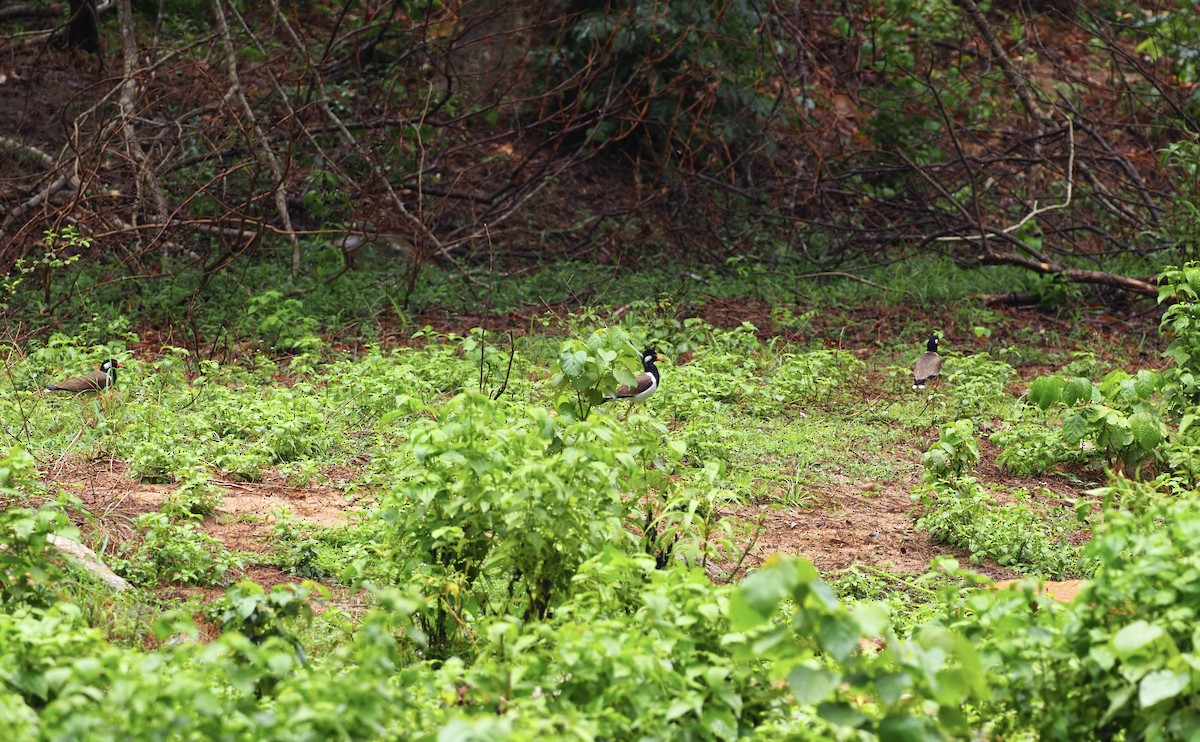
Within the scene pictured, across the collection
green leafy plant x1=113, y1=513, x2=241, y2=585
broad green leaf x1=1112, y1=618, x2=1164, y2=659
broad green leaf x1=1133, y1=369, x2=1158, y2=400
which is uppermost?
broad green leaf x1=1112, y1=618, x2=1164, y2=659

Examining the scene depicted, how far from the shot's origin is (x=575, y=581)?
3586 mm

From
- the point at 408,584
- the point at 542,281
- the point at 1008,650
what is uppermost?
the point at 1008,650

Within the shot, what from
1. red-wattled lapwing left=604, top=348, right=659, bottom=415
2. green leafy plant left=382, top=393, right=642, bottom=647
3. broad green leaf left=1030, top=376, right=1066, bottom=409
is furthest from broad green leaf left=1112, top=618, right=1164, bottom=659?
red-wattled lapwing left=604, top=348, right=659, bottom=415

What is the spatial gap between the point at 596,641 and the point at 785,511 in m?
3.23

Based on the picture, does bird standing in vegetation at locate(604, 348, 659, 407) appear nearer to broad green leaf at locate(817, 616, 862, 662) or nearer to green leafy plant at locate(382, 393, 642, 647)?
green leafy plant at locate(382, 393, 642, 647)

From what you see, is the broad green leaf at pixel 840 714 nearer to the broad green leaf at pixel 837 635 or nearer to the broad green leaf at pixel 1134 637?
the broad green leaf at pixel 837 635

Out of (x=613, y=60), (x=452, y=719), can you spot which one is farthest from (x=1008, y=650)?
(x=613, y=60)

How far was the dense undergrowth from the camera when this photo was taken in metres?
2.79

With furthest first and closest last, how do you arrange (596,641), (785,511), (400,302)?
1. (400,302)
2. (785,511)
3. (596,641)

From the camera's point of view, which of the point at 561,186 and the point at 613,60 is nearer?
the point at 613,60

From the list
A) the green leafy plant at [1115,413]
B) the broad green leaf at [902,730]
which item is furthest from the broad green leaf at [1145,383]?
the broad green leaf at [902,730]

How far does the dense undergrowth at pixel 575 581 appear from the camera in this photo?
2.79m

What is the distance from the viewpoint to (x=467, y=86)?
12180 millimetres

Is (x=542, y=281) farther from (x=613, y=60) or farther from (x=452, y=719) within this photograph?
(x=452, y=719)
